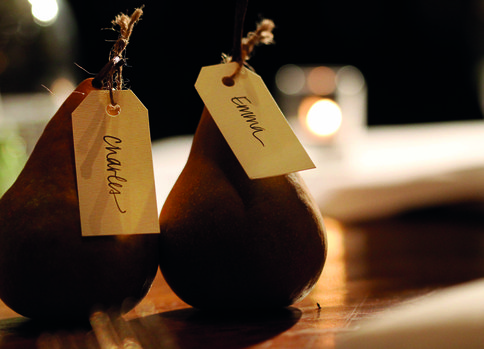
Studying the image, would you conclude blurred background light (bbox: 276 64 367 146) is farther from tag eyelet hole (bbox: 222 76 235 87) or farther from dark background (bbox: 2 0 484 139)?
tag eyelet hole (bbox: 222 76 235 87)

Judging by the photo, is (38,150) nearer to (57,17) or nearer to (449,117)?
(57,17)

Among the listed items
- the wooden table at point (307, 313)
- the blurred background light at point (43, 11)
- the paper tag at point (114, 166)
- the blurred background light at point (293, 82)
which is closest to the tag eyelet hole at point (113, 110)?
the paper tag at point (114, 166)

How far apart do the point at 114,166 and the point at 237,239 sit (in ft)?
0.39

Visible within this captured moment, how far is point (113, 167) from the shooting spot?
1.53 ft

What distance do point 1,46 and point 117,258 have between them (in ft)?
4.89

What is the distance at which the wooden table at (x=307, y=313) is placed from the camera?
41 centimetres

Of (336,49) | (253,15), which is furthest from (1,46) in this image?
(336,49)

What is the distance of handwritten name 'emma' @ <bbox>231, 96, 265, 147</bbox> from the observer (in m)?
0.49

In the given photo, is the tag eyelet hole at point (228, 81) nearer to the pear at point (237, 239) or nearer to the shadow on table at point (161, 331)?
the pear at point (237, 239)

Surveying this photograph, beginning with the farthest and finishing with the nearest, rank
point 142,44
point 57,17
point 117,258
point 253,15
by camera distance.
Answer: point 253,15, point 142,44, point 57,17, point 117,258

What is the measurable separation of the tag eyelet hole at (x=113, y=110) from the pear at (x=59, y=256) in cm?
5

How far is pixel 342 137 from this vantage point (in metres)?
1.88

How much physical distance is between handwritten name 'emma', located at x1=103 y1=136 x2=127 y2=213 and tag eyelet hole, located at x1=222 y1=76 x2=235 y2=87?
110mm

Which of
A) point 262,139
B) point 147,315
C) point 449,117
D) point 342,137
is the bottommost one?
point 449,117
